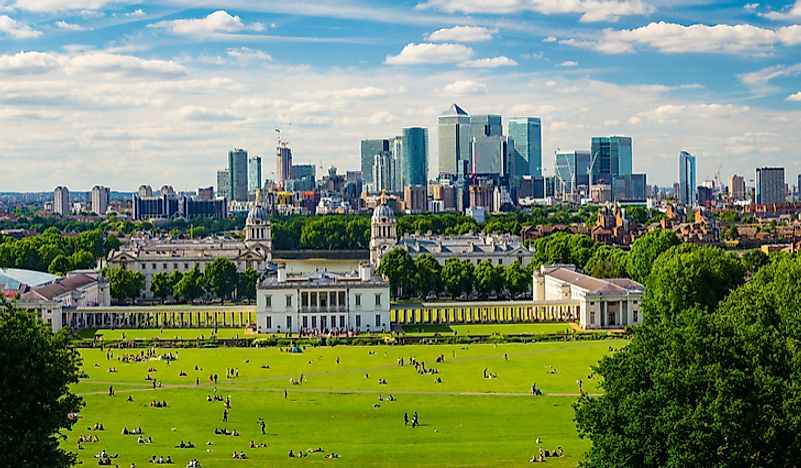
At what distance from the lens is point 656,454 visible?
37.4m

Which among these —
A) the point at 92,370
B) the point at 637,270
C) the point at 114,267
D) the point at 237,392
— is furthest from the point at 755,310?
the point at 114,267

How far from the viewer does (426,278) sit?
121 meters

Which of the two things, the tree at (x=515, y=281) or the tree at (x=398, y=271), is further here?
the tree at (x=515, y=281)

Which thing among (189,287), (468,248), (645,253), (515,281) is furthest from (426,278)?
(468,248)

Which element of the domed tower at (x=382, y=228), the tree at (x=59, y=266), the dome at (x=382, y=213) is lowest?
the tree at (x=59, y=266)

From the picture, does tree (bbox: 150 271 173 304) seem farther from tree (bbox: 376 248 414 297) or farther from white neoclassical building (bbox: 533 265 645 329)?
white neoclassical building (bbox: 533 265 645 329)

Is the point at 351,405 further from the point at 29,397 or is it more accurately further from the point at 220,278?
the point at 220,278

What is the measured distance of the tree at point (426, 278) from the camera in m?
121

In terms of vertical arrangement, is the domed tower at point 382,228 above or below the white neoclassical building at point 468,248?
above

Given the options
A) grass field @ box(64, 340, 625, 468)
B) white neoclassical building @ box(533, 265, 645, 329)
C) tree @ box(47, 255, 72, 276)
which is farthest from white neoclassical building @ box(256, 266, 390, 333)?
tree @ box(47, 255, 72, 276)

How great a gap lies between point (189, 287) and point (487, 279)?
1190 inches

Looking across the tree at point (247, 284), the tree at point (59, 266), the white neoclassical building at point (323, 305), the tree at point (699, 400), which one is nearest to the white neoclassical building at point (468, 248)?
the tree at point (247, 284)

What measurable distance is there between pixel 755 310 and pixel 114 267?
99.8 metres

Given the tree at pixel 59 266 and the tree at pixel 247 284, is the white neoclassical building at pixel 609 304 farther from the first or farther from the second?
the tree at pixel 59 266
